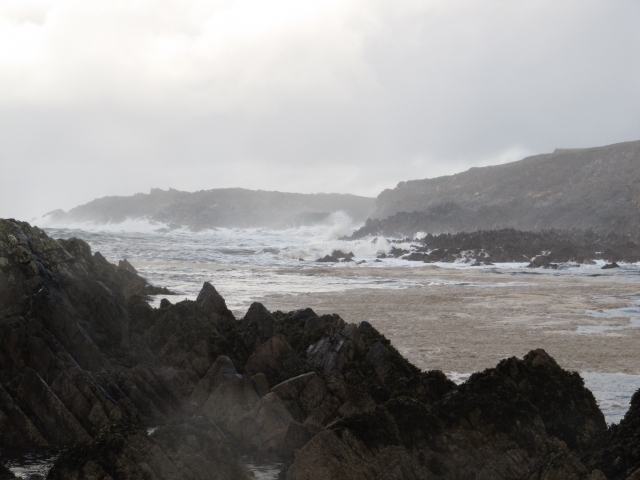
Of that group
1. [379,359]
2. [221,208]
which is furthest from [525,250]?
[221,208]

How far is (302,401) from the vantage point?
6.87 m

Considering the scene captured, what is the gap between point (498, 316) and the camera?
15.3 metres

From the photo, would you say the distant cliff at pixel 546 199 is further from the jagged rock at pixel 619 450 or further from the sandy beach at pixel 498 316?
the jagged rock at pixel 619 450

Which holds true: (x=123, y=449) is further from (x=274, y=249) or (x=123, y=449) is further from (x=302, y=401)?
(x=274, y=249)

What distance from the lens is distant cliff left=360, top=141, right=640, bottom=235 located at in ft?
192

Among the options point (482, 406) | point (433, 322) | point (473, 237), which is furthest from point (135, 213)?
point (482, 406)

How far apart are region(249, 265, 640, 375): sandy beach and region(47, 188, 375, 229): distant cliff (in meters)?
76.7

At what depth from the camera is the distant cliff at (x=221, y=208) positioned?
10225 cm

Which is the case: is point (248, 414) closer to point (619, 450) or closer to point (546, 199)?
point (619, 450)

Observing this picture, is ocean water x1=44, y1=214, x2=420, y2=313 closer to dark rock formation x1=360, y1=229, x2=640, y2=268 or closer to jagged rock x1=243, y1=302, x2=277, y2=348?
dark rock formation x1=360, y1=229, x2=640, y2=268

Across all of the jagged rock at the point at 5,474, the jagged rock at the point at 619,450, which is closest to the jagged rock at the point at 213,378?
the jagged rock at the point at 5,474

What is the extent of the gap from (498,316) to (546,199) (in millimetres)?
58132

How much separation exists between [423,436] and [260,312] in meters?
5.11

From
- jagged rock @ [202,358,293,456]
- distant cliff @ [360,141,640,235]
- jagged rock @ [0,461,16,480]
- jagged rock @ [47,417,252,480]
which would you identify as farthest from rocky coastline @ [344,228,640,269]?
jagged rock @ [0,461,16,480]
